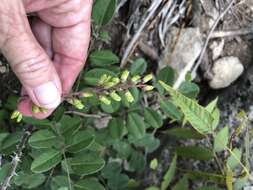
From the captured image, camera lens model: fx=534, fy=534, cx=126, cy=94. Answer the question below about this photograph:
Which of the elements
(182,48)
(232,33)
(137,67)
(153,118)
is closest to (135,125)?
(153,118)

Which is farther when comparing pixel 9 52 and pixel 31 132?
pixel 31 132

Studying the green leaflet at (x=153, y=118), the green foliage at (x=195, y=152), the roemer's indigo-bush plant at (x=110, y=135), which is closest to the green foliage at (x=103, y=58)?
the roemer's indigo-bush plant at (x=110, y=135)

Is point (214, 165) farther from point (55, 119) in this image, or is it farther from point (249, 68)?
point (55, 119)

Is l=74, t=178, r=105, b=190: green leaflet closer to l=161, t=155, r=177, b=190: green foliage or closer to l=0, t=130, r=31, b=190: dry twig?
l=0, t=130, r=31, b=190: dry twig

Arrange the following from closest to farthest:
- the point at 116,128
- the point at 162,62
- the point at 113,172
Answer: the point at 116,128, the point at 113,172, the point at 162,62

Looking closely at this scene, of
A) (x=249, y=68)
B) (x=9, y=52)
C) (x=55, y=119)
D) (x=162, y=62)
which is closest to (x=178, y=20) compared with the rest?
(x=162, y=62)

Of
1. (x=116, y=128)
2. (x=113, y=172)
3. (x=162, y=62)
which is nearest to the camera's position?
(x=116, y=128)

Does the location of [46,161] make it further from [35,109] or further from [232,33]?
[232,33]
